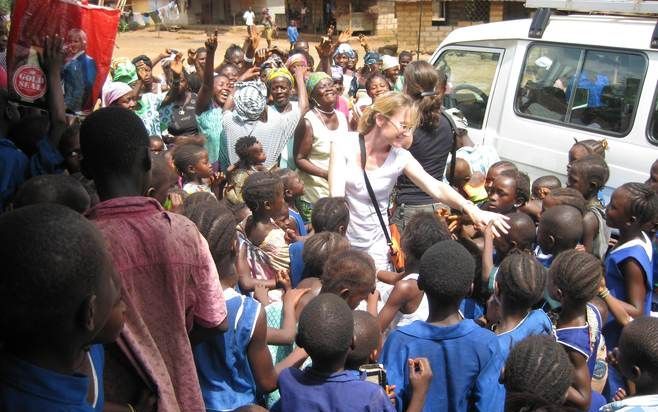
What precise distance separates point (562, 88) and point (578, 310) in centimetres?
336

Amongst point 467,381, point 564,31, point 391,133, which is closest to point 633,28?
point 564,31

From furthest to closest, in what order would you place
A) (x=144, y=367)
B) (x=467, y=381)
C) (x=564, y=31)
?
1. (x=564, y=31)
2. (x=467, y=381)
3. (x=144, y=367)

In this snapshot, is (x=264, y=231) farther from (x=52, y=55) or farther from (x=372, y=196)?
(x=52, y=55)

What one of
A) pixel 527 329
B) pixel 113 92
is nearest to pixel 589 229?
pixel 527 329

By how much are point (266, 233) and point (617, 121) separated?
126 inches

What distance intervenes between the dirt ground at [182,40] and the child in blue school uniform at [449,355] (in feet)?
69.9

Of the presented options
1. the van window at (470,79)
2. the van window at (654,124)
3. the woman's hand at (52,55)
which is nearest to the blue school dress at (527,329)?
the woman's hand at (52,55)

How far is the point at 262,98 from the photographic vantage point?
5379 millimetres

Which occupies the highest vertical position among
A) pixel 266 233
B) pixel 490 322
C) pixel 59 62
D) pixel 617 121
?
pixel 59 62

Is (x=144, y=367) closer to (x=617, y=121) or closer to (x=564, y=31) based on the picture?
(x=617, y=121)

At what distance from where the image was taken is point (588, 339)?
9.36ft

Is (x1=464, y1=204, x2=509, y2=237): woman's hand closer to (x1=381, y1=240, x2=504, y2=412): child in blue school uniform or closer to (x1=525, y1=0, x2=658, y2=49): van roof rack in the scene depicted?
(x1=381, y1=240, x2=504, y2=412): child in blue school uniform

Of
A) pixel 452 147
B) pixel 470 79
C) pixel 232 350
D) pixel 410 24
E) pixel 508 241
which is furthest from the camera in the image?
pixel 410 24

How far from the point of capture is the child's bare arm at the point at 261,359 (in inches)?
91.9
